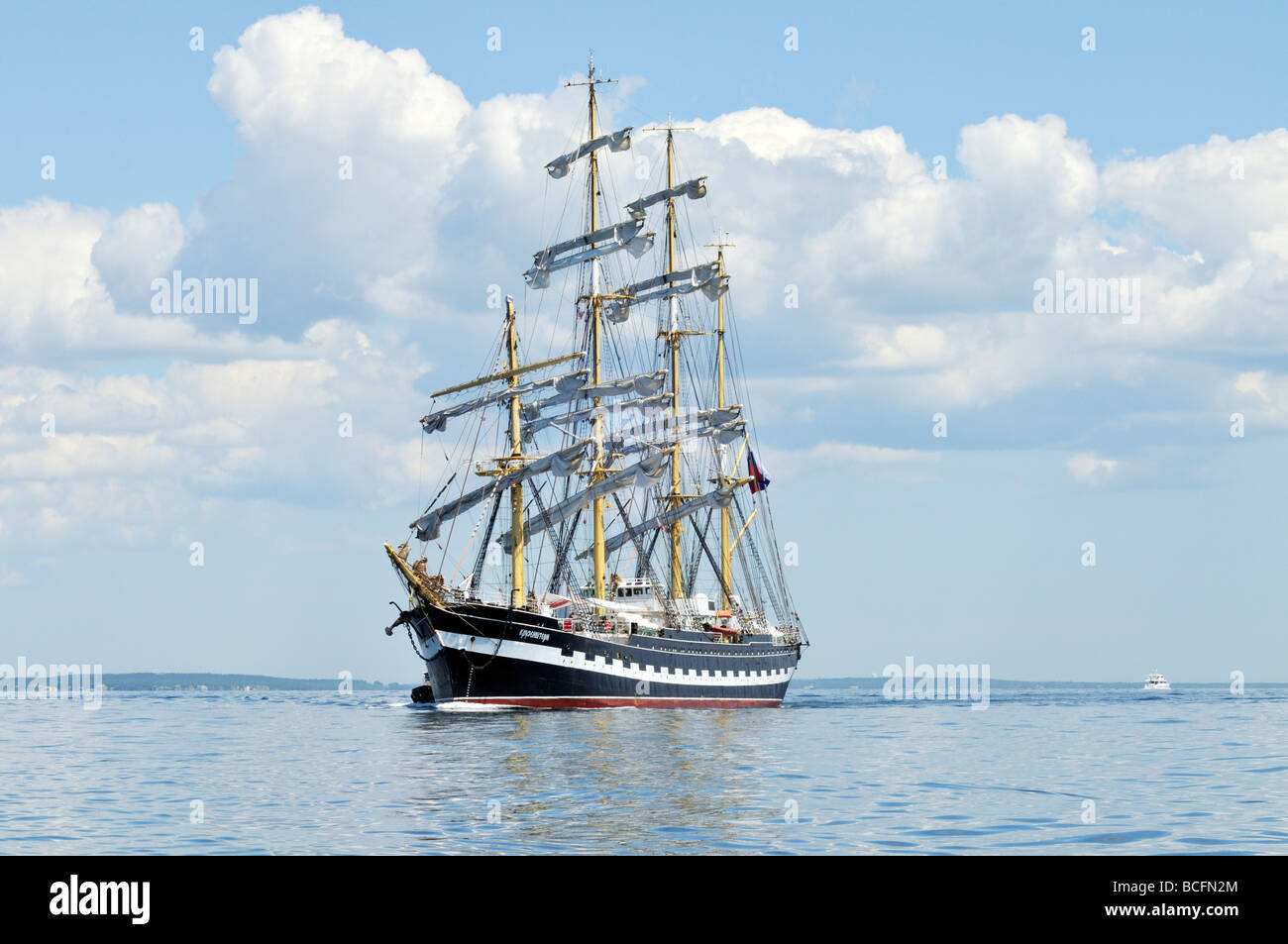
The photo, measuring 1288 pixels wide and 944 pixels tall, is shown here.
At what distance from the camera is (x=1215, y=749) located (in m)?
65.9

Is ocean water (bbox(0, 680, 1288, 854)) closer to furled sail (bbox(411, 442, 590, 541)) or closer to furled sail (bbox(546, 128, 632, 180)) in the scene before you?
furled sail (bbox(411, 442, 590, 541))

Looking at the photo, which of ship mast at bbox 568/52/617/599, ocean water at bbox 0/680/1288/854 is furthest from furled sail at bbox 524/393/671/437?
ocean water at bbox 0/680/1288/854

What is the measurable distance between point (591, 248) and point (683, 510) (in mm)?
25582

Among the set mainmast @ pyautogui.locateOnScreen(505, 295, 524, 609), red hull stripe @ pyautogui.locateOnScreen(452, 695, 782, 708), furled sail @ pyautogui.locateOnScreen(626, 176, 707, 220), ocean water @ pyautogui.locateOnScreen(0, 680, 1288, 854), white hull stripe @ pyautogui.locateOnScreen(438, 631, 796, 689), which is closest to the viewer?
ocean water @ pyautogui.locateOnScreen(0, 680, 1288, 854)

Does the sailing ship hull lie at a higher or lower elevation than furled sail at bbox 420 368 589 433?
lower

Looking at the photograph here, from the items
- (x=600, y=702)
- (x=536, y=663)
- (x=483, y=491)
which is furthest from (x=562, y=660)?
(x=483, y=491)

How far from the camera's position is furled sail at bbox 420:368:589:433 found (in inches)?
4038

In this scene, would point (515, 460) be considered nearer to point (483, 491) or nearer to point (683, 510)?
point (483, 491)

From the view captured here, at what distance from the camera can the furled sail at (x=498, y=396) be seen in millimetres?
102562

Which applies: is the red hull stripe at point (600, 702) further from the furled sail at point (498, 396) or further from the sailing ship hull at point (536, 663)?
the furled sail at point (498, 396)

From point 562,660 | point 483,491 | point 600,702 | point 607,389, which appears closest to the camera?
point 562,660

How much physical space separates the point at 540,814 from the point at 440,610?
56527mm

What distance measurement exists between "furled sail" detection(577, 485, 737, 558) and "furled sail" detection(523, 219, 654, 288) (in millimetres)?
23011

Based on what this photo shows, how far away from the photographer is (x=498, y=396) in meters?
103
